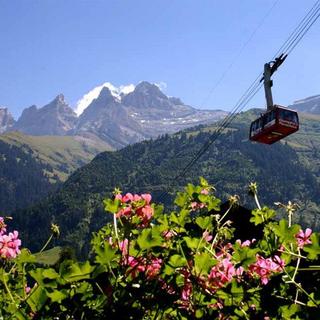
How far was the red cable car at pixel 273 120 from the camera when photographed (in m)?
31.5

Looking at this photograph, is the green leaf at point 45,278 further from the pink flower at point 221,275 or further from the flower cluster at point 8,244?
the flower cluster at point 8,244

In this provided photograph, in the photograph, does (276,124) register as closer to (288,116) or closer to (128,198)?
(288,116)

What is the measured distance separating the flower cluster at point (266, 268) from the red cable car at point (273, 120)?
28500 millimetres

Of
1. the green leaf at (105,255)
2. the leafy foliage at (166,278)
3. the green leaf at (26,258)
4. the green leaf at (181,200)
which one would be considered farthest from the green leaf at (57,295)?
the green leaf at (181,200)

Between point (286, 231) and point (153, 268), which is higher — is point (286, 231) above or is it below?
above

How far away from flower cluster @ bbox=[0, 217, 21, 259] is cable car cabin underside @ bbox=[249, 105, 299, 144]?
97.3ft

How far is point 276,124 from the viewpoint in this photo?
32.7m

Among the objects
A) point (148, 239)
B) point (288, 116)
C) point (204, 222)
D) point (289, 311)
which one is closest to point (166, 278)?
point (204, 222)

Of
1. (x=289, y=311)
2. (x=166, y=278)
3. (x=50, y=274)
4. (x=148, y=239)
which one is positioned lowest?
(x=289, y=311)

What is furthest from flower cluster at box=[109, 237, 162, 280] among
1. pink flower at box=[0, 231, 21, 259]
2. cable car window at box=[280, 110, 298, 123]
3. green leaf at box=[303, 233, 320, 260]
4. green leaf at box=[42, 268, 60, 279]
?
cable car window at box=[280, 110, 298, 123]

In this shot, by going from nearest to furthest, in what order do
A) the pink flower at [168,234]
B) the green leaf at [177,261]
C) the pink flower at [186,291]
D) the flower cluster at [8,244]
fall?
the green leaf at [177,261]
the pink flower at [186,291]
the pink flower at [168,234]
the flower cluster at [8,244]

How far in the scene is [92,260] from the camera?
8.84ft

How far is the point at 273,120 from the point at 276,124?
634 millimetres

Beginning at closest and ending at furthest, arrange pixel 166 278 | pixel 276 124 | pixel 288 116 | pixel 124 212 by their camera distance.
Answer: pixel 166 278
pixel 124 212
pixel 276 124
pixel 288 116
